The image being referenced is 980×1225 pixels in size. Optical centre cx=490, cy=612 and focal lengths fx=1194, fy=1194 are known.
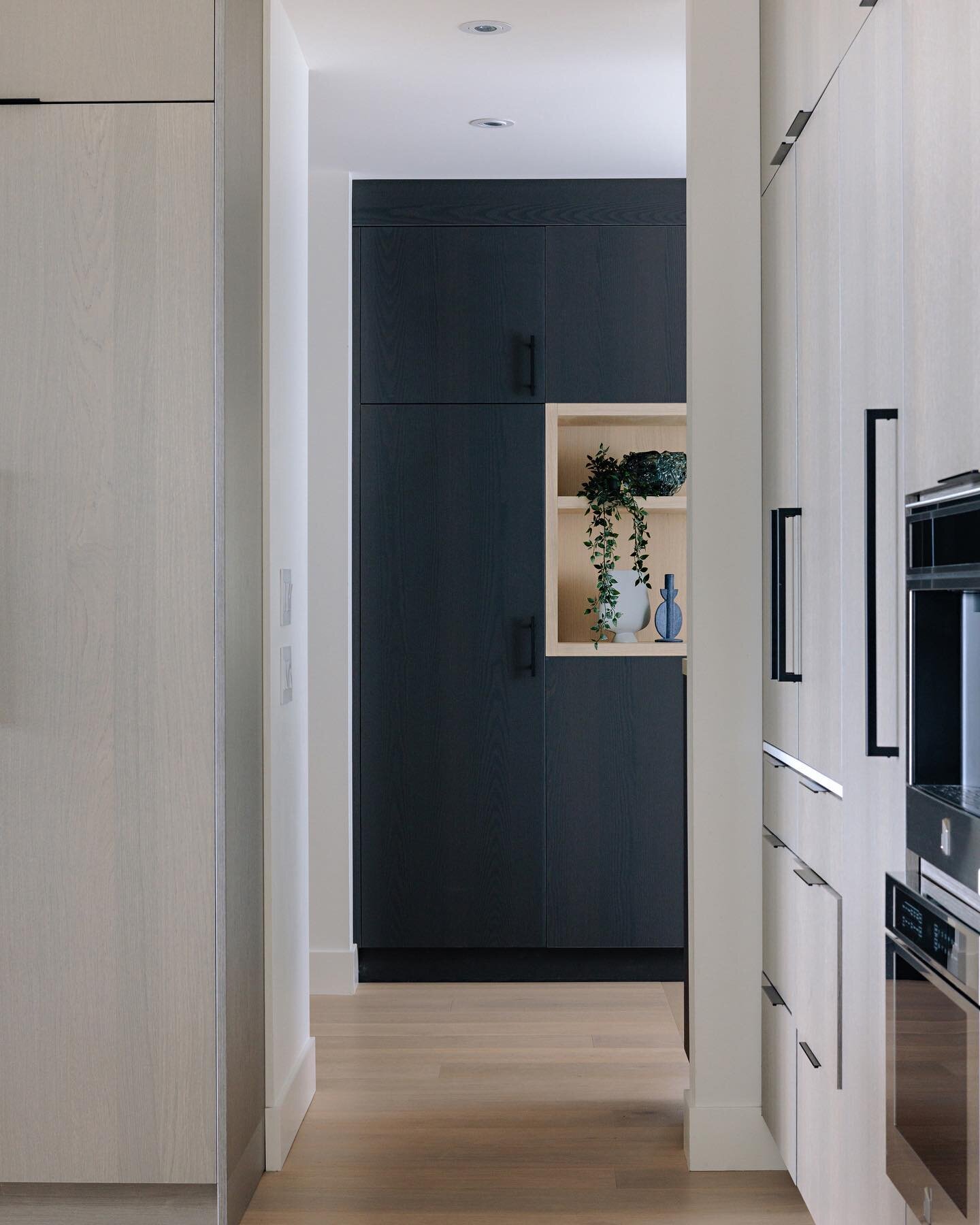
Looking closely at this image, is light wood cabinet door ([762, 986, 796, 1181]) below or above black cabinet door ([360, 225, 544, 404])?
below

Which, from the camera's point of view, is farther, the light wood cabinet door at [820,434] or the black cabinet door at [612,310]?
the black cabinet door at [612,310]

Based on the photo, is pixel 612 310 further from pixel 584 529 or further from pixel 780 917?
pixel 780 917

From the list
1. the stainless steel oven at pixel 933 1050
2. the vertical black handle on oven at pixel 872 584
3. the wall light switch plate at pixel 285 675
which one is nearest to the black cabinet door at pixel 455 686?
the wall light switch plate at pixel 285 675

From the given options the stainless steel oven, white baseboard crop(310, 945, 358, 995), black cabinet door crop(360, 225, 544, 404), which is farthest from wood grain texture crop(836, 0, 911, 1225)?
white baseboard crop(310, 945, 358, 995)

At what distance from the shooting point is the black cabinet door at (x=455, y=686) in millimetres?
4105

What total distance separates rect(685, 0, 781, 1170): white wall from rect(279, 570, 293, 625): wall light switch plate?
39.3 inches

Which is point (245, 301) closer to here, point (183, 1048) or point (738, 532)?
point (738, 532)

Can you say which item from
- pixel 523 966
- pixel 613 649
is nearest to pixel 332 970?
pixel 523 966

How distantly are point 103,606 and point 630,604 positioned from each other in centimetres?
221

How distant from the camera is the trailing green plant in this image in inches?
162

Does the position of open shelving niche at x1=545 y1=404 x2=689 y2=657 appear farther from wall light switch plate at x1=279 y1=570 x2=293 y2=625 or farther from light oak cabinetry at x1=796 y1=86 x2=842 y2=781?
light oak cabinetry at x1=796 y1=86 x2=842 y2=781

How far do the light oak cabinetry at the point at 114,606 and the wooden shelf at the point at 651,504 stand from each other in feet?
6.22

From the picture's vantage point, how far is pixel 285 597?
291cm

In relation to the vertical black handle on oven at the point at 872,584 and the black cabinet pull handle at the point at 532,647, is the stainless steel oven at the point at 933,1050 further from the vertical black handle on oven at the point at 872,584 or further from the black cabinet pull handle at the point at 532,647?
the black cabinet pull handle at the point at 532,647
